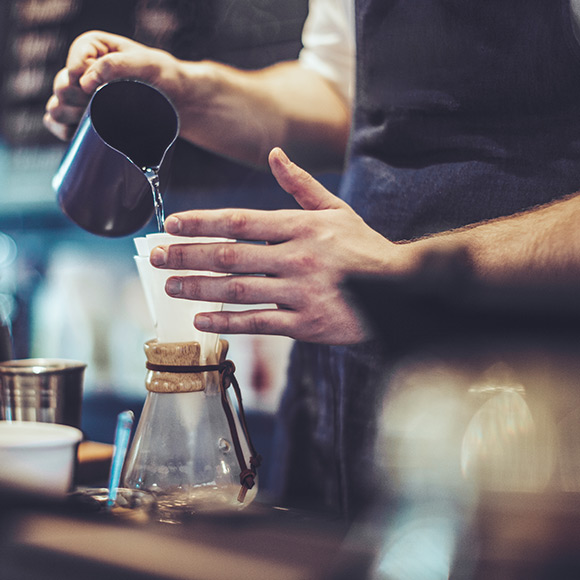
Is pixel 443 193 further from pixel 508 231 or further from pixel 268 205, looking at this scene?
pixel 268 205

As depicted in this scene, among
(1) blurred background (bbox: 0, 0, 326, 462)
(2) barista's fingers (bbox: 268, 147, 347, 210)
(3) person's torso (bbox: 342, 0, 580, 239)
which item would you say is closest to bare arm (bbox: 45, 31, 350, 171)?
(3) person's torso (bbox: 342, 0, 580, 239)

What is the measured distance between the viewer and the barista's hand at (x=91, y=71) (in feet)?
2.90

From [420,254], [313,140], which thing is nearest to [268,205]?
[313,140]

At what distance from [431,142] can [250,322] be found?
0.47m

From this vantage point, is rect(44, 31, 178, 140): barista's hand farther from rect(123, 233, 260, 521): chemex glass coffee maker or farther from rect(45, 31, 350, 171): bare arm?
rect(123, 233, 260, 521): chemex glass coffee maker

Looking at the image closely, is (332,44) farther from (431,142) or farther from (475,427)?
(475,427)

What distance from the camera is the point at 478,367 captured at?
87 cm

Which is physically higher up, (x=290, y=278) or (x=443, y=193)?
(x=443, y=193)

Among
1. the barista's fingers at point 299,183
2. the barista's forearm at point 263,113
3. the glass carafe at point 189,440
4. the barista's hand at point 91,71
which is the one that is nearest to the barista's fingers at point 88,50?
the barista's hand at point 91,71

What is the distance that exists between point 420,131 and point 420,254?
0.34 m

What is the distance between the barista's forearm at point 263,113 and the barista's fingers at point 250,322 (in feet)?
1.86

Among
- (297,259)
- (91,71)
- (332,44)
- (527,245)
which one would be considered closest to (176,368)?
(297,259)

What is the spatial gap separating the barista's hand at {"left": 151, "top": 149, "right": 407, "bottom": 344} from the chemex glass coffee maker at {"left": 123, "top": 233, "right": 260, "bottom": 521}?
41 millimetres

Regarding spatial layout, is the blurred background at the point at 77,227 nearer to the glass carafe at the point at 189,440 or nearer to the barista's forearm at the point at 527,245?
the barista's forearm at the point at 527,245
